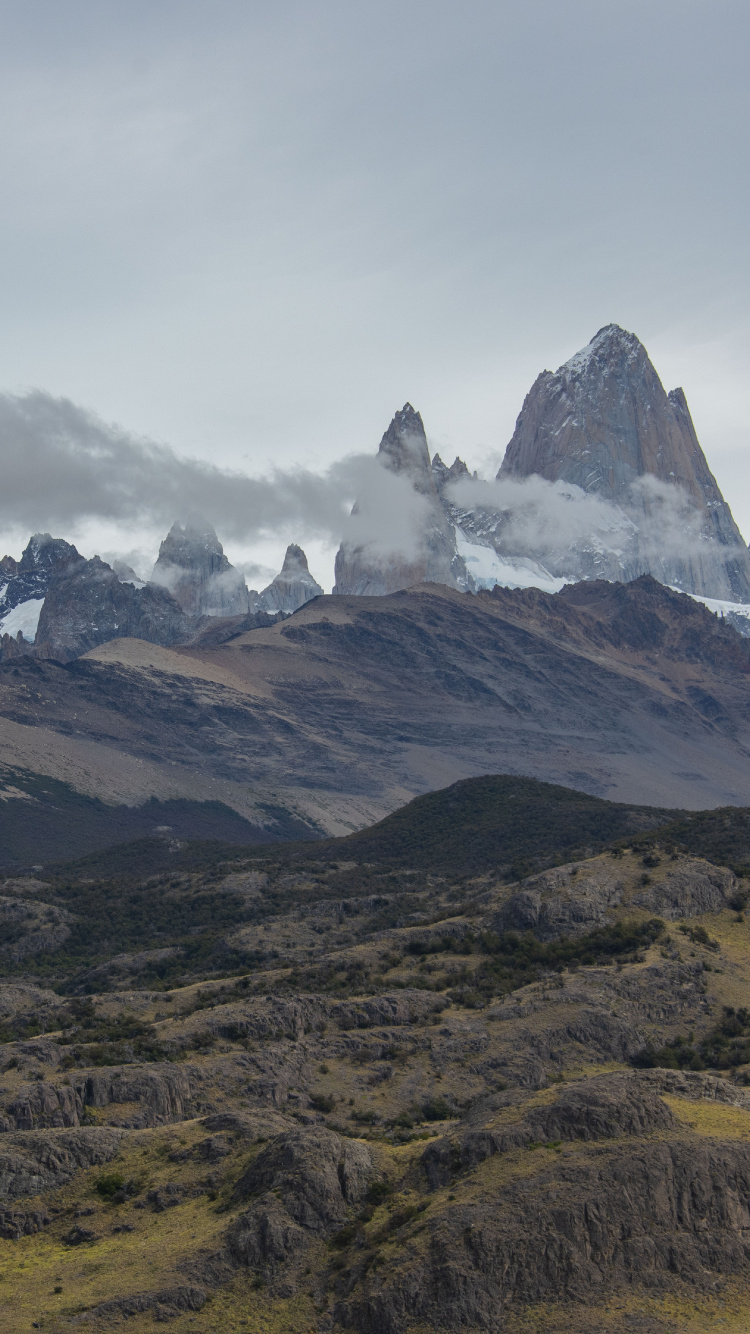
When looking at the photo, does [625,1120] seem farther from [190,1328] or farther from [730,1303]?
[190,1328]

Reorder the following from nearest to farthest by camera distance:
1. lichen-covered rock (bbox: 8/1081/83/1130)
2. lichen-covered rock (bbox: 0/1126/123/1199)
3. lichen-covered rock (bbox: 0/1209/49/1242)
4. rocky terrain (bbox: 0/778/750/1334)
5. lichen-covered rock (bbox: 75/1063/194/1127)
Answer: rocky terrain (bbox: 0/778/750/1334), lichen-covered rock (bbox: 0/1209/49/1242), lichen-covered rock (bbox: 0/1126/123/1199), lichen-covered rock (bbox: 8/1081/83/1130), lichen-covered rock (bbox: 75/1063/194/1127)

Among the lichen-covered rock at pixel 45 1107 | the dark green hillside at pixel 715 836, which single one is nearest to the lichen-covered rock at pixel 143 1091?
the lichen-covered rock at pixel 45 1107

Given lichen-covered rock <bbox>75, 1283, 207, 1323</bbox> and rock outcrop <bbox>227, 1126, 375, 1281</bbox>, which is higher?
rock outcrop <bbox>227, 1126, 375, 1281</bbox>

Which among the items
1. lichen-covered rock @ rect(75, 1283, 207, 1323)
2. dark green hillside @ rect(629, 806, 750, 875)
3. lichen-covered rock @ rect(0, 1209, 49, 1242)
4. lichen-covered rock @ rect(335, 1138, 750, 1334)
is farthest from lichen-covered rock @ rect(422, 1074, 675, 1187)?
dark green hillside @ rect(629, 806, 750, 875)

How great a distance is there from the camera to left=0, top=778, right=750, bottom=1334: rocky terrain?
50250 mm

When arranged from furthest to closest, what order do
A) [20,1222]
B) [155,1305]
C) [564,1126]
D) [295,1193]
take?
[20,1222] < [564,1126] < [295,1193] < [155,1305]

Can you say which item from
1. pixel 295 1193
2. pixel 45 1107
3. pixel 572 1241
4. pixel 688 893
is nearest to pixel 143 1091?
pixel 45 1107

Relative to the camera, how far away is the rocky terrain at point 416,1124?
165ft

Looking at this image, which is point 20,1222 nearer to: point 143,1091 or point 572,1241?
point 143,1091

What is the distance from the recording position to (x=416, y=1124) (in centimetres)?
7925

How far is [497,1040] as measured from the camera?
9019 centimetres

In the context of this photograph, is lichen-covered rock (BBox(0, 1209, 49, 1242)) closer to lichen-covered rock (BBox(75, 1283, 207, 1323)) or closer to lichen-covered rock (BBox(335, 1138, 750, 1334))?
lichen-covered rock (BBox(75, 1283, 207, 1323))

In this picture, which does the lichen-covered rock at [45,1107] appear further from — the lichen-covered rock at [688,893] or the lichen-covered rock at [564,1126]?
the lichen-covered rock at [688,893]

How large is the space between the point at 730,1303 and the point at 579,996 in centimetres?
4558
